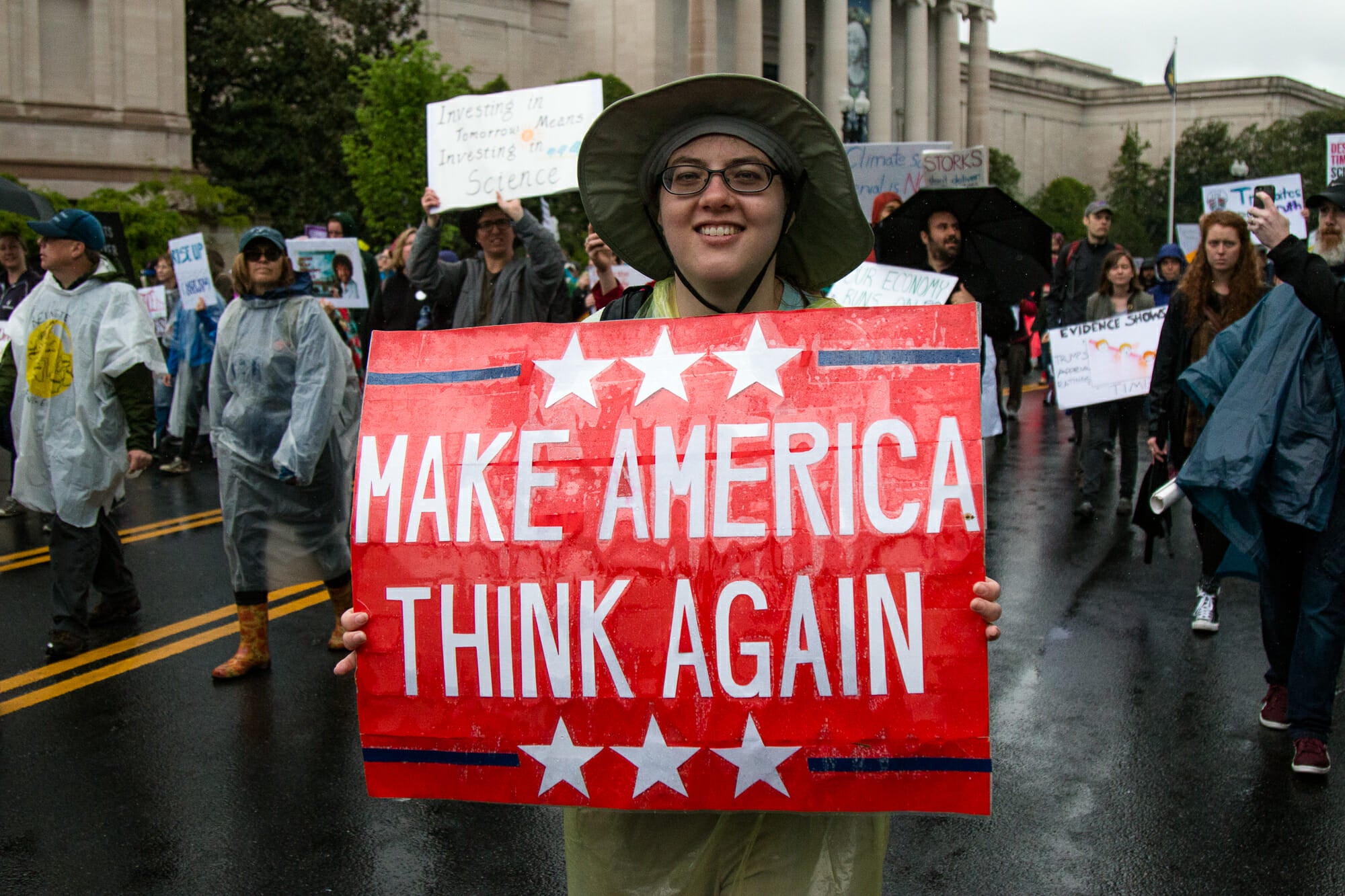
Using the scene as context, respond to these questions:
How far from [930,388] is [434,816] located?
2.78m

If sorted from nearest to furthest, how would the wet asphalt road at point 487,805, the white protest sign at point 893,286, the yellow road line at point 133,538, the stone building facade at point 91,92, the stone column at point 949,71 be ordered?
the wet asphalt road at point 487,805 < the white protest sign at point 893,286 < the yellow road line at point 133,538 < the stone building facade at point 91,92 < the stone column at point 949,71

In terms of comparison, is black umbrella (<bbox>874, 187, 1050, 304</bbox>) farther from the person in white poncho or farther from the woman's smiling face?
the woman's smiling face

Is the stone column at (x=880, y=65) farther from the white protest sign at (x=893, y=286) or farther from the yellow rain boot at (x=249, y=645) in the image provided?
the yellow rain boot at (x=249, y=645)

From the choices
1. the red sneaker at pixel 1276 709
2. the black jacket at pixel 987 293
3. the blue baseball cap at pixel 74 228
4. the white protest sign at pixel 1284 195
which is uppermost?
the white protest sign at pixel 1284 195

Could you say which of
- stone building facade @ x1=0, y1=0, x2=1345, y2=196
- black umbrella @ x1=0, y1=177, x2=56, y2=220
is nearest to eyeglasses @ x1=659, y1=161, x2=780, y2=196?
black umbrella @ x1=0, y1=177, x2=56, y2=220

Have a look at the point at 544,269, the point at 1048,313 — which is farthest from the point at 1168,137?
the point at 544,269

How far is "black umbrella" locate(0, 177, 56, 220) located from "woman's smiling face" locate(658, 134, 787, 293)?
13913 mm

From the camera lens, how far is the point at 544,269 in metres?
6.30

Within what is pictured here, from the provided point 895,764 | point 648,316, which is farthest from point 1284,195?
point 895,764

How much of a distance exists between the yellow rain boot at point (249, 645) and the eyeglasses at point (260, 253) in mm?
1550

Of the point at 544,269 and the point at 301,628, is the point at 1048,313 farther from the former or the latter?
the point at 301,628

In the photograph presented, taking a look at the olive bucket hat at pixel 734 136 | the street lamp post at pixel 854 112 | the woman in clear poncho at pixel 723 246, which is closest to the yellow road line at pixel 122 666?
the woman in clear poncho at pixel 723 246

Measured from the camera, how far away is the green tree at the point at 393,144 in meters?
33.7

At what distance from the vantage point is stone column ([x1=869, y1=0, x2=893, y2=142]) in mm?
70438
